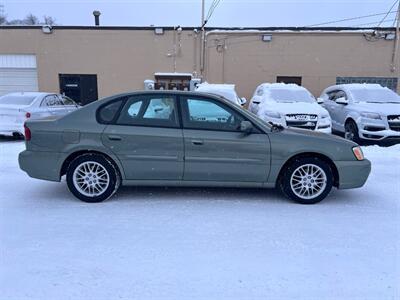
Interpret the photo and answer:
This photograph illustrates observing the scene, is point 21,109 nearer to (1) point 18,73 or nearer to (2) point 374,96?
(1) point 18,73

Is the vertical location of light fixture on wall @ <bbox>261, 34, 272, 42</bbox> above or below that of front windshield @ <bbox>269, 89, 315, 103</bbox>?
above

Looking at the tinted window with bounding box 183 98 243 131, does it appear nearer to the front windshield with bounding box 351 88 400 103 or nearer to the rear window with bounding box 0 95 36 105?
the rear window with bounding box 0 95 36 105

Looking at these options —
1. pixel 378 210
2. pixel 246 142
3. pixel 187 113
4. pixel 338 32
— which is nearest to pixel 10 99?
pixel 187 113

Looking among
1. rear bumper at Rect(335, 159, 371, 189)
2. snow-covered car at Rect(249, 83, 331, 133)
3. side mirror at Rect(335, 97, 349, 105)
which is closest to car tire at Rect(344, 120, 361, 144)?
side mirror at Rect(335, 97, 349, 105)

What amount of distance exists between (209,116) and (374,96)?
25.0 feet

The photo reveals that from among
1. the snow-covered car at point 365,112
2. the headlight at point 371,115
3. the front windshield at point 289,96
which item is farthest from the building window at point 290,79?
the headlight at point 371,115

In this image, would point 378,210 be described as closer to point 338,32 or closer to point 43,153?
point 43,153

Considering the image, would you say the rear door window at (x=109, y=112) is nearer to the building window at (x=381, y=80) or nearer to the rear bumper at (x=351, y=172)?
the rear bumper at (x=351, y=172)

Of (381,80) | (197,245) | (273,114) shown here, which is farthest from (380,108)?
(197,245)

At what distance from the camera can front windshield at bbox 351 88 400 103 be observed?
1020cm

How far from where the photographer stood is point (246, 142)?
180 inches

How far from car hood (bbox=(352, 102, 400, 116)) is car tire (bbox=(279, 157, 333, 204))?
551 cm

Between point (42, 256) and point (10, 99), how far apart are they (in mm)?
7755

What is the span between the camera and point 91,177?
4.63m
